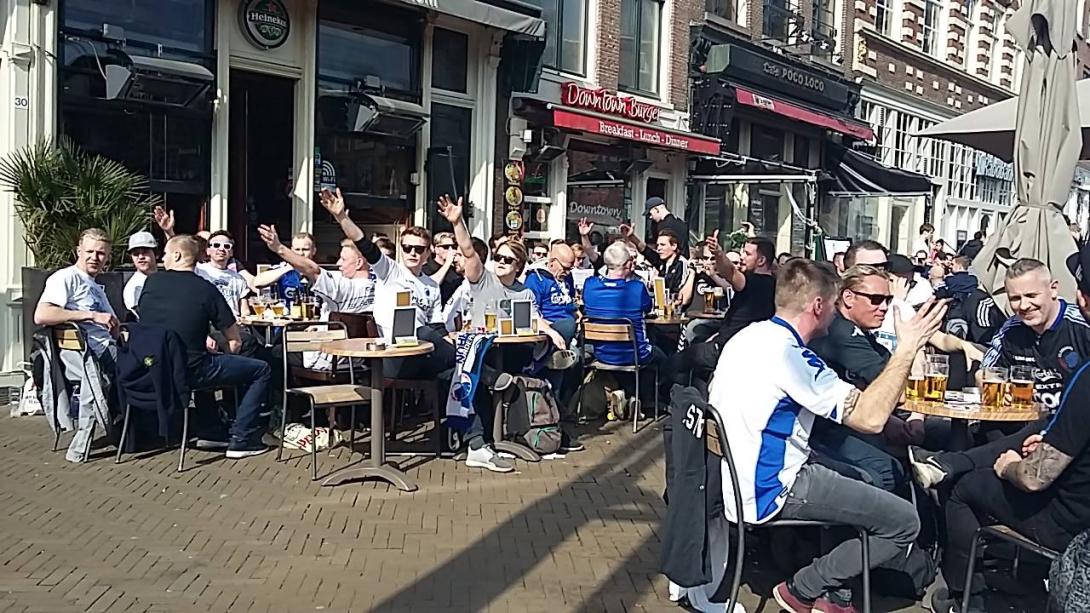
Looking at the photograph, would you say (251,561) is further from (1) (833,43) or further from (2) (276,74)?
(1) (833,43)

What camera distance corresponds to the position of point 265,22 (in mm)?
11008

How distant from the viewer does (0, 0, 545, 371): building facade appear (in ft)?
29.9

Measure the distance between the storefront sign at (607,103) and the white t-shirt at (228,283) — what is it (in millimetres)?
7252

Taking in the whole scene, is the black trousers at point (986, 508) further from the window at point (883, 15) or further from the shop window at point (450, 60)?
the window at point (883, 15)

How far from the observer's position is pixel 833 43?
21.3 m

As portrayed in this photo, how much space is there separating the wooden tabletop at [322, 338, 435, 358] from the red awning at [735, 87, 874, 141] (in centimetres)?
1270

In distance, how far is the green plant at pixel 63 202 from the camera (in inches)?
330

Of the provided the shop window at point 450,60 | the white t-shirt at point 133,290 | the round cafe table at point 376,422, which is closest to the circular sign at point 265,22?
the shop window at point 450,60

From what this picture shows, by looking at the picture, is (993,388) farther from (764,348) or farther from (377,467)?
(377,467)

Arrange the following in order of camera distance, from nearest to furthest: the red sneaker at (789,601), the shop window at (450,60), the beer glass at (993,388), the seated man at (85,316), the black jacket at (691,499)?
1. the black jacket at (691,499)
2. the red sneaker at (789,601)
3. the beer glass at (993,388)
4. the seated man at (85,316)
5. the shop window at (450,60)

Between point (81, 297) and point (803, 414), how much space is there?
5.24 metres

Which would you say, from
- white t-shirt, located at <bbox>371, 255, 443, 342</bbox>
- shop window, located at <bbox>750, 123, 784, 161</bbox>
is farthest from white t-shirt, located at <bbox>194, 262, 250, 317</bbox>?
shop window, located at <bbox>750, 123, 784, 161</bbox>

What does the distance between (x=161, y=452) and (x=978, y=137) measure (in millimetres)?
7411

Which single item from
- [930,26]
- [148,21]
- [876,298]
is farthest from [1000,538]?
[930,26]
